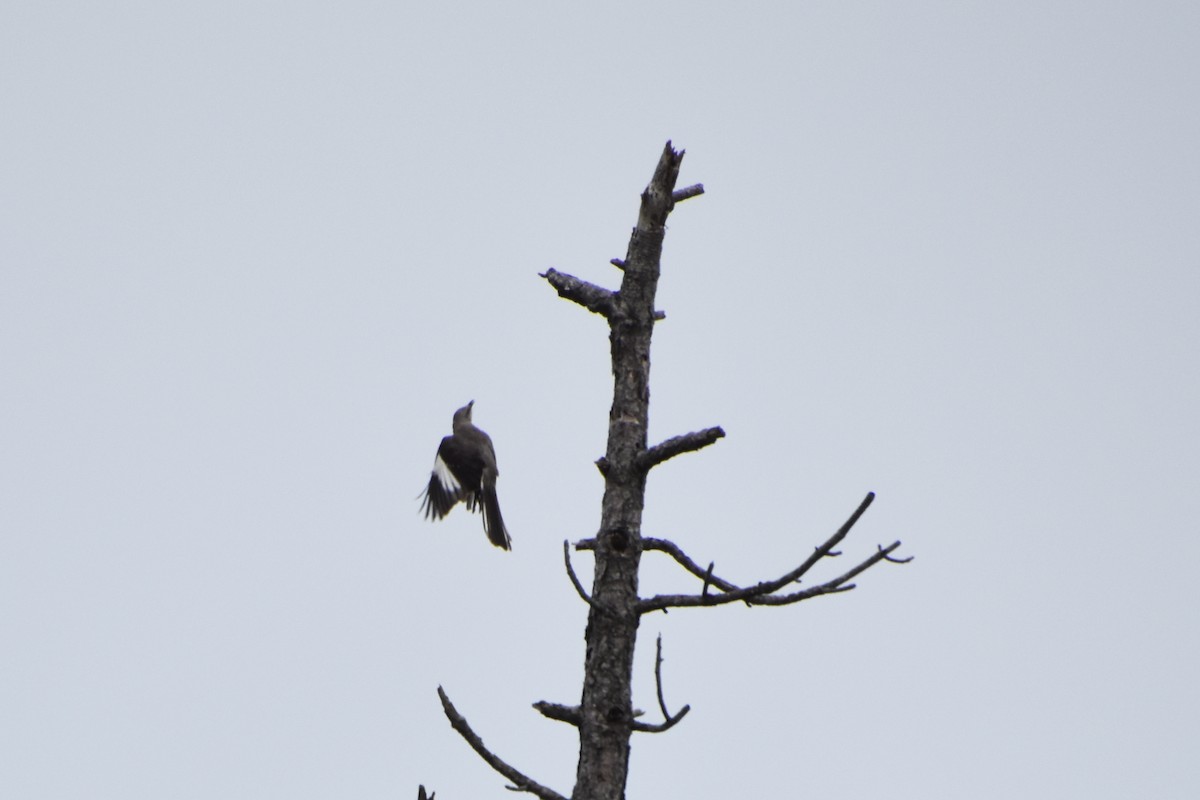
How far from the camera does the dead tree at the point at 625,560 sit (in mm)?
4963

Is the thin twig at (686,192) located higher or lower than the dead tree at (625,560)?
higher

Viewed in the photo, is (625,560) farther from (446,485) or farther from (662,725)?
(446,485)

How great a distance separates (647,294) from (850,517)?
1769 millimetres

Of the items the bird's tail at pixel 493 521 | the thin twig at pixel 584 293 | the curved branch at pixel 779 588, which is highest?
the bird's tail at pixel 493 521

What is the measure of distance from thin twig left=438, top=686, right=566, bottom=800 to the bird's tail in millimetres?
7828

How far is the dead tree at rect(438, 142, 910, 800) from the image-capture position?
4963 mm

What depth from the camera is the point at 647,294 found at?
19.3ft

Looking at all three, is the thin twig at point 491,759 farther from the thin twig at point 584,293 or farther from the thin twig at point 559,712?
the thin twig at point 584,293

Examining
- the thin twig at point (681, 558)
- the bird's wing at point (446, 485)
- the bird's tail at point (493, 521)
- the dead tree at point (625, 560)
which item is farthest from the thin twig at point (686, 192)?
the bird's wing at point (446, 485)

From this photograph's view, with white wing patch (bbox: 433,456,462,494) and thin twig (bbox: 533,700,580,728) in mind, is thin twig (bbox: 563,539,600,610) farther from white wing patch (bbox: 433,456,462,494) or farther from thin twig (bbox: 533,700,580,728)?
white wing patch (bbox: 433,456,462,494)

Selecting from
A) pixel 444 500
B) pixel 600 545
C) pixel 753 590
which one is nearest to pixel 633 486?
pixel 600 545

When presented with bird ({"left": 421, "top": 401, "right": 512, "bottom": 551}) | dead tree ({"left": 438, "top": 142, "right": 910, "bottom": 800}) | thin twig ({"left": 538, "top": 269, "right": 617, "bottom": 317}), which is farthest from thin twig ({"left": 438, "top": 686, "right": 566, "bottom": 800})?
bird ({"left": 421, "top": 401, "right": 512, "bottom": 551})

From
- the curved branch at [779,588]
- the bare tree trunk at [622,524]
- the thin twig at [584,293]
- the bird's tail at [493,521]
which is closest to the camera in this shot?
the curved branch at [779,588]

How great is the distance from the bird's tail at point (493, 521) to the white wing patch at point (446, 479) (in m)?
0.38
